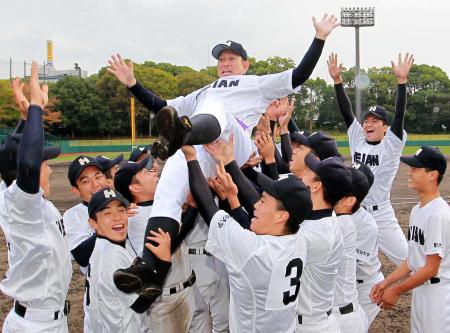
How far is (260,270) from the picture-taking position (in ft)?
9.05

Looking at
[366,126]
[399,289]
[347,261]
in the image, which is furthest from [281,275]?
[366,126]

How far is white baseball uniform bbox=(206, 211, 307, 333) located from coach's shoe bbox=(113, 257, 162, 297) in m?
0.43

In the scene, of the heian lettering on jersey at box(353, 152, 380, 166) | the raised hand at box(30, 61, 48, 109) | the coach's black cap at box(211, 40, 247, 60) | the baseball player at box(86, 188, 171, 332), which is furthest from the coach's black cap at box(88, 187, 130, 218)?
the heian lettering on jersey at box(353, 152, 380, 166)


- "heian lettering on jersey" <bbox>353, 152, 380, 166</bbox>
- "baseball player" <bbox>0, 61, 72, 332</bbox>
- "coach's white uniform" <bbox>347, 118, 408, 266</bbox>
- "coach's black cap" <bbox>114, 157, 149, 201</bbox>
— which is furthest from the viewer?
"heian lettering on jersey" <bbox>353, 152, 380, 166</bbox>

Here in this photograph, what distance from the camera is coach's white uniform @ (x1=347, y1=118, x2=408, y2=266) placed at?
5836 millimetres

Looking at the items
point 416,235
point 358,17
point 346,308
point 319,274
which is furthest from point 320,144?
point 358,17

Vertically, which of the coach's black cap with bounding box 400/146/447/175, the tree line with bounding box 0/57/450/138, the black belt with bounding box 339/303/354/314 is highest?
the tree line with bounding box 0/57/450/138

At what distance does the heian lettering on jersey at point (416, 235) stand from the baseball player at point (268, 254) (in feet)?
4.93

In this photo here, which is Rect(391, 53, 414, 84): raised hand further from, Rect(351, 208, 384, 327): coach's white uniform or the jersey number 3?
the jersey number 3

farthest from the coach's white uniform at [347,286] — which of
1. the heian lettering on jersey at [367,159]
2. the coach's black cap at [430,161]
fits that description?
the heian lettering on jersey at [367,159]

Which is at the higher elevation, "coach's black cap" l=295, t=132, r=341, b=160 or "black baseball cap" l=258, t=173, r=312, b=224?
"coach's black cap" l=295, t=132, r=341, b=160

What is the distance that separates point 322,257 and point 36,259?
5.90 feet

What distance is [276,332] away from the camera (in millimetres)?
2957

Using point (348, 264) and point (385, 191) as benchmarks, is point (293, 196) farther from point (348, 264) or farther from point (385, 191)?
point (385, 191)
